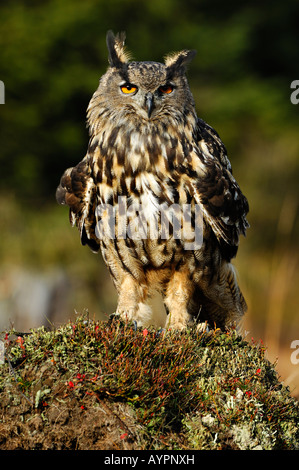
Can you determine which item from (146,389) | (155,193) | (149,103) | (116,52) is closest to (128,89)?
(149,103)

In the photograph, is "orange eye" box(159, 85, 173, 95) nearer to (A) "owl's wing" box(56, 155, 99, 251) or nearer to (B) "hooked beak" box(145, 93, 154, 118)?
(B) "hooked beak" box(145, 93, 154, 118)

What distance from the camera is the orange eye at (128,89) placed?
3.85 metres

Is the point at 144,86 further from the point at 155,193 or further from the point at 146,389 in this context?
the point at 146,389

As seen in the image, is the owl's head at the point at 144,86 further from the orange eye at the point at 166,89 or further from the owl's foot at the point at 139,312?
the owl's foot at the point at 139,312

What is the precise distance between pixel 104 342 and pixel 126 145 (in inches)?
54.9

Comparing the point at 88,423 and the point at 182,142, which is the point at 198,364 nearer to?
the point at 88,423

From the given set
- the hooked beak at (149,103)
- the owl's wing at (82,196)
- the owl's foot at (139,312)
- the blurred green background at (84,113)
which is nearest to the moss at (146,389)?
the owl's foot at (139,312)

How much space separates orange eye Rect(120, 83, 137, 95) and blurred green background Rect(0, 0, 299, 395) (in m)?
3.86

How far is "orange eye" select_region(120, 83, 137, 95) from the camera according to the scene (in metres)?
3.85

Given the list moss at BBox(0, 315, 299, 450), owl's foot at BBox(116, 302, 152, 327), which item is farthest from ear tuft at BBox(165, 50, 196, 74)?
moss at BBox(0, 315, 299, 450)

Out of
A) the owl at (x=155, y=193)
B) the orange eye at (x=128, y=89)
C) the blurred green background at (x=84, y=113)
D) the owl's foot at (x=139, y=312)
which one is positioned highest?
the blurred green background at (x=84, y=113)

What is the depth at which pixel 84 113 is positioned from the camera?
1152 centimetres

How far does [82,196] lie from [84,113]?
7.78m

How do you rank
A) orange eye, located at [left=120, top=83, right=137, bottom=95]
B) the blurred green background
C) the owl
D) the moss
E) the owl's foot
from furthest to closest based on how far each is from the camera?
the blurred green background, the owl's foot, orange eye, located at [left=120, top=83, right=137, bottom=95], the owl, the moss
